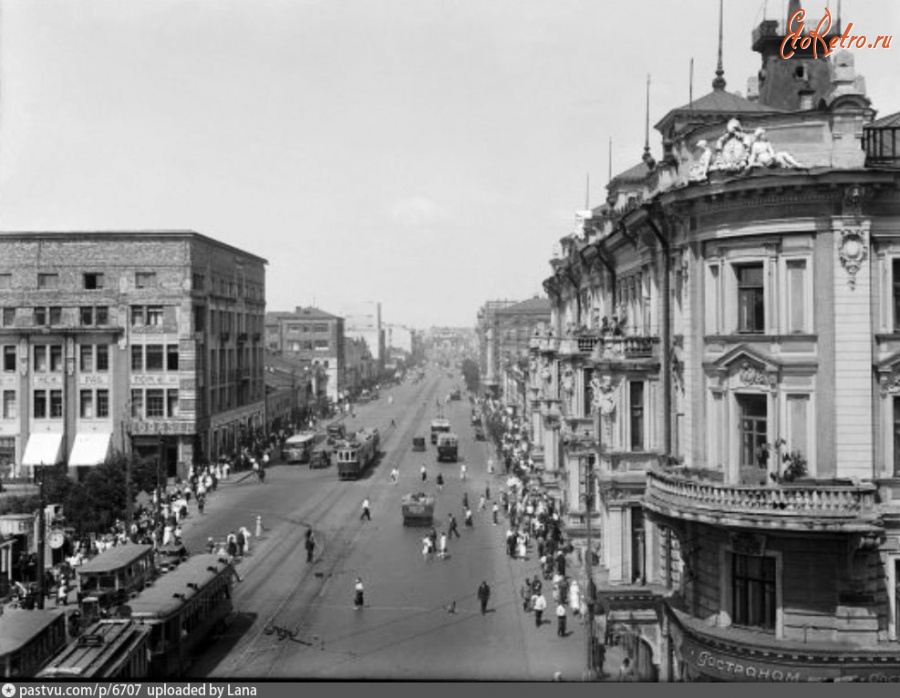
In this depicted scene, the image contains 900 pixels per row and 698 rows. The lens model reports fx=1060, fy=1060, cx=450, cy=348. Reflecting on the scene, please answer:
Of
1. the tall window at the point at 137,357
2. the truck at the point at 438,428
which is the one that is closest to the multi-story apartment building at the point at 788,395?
the tall window at the point at 137,357

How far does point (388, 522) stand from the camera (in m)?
54.2

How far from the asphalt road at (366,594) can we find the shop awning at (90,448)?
7.18 meters

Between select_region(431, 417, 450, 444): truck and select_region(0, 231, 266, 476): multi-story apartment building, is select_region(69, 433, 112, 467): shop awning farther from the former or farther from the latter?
select_region(431, 417, 450, 444): truck

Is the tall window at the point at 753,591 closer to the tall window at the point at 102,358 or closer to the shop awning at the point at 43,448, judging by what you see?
the shop awning at the point at 43,448

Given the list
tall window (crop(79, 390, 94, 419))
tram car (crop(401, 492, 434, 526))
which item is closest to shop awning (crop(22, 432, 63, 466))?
tall window (crop(79, 390, 94, 419))

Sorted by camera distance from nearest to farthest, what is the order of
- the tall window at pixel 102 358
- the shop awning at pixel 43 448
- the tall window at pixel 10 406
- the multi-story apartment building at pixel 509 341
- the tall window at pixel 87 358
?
1. the shop awning at pixel 43 448
2. the tall window at pixel 10 406
3. the tall window at pixel 87 358
4. the tall window at pixel 102 358
5. the multi-story apartment building at pixel 509 341

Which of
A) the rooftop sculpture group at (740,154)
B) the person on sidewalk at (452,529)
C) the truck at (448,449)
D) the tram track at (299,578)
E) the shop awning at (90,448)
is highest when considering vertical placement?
the rooftop sculpture group at (740,154)

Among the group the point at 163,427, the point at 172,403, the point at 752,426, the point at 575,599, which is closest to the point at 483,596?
the point at 575,599

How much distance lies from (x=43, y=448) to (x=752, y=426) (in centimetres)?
4956

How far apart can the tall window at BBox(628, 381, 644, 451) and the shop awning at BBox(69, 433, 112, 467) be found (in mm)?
38667

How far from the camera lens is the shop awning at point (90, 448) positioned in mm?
60781

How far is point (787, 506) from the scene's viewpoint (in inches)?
842

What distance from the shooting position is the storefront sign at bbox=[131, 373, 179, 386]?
68438 mm

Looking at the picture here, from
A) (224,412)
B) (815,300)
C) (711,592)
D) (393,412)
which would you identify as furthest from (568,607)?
(393,412)
